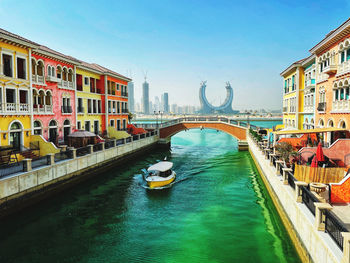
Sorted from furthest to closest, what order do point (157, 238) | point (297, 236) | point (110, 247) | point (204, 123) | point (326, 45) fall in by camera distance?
point (204, 123)
point (326, 45)
point (157, 238)
point (110, 247)
point (297, 236)

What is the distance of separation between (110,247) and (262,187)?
1411 cm

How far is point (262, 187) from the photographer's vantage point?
21484 millimetres

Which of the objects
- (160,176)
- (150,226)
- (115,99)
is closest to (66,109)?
(115,99)

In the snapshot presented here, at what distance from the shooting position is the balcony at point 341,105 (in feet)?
62.1

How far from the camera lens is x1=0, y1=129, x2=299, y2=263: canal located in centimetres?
1137

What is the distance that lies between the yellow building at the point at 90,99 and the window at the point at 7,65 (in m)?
11.5

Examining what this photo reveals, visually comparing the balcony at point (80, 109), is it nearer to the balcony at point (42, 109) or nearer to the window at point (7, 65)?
the balcony at point (42, 109)

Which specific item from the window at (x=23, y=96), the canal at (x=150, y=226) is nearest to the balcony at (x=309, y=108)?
the canal at (x=150, y=226)

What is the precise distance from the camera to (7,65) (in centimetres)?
2089

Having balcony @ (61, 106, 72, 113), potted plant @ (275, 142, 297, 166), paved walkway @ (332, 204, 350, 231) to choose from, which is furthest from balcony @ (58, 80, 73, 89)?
paved walkway @ (332, 204, 350, 231)

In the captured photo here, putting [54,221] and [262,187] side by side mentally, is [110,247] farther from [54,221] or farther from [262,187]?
[262,187]

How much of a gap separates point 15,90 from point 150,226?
16550 mm

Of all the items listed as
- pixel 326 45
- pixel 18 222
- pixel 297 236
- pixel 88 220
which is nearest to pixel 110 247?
pixel 88 220

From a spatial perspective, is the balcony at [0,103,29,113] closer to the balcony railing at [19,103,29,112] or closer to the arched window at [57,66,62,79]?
the balcony railing at [19,103,29,112]
